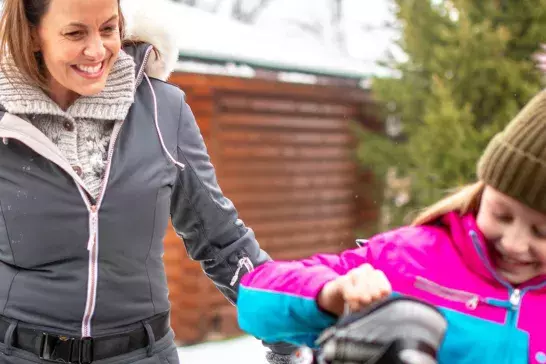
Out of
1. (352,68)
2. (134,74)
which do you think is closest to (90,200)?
(134,74)

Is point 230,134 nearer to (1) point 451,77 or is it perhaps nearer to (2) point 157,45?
(1) point 451,77

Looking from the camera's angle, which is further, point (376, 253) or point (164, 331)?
point (164, 331)

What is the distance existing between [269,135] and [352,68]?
152cm

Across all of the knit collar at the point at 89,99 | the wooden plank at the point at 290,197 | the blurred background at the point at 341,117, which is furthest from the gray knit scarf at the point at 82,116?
the wooden plank at the point at 290,197

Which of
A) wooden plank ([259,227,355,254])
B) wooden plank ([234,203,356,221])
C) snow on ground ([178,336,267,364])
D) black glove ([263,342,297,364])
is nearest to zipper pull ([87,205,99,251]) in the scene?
black glove ([263,342,297,364])

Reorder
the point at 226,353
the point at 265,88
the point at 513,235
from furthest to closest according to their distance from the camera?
the point at 265,88 → the point at 226,353 → the point at 513,235

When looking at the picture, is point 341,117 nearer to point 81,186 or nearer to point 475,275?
point 81,186

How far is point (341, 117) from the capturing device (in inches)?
413

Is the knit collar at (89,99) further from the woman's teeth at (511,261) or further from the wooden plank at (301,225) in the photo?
the wooden plank at (301,225)

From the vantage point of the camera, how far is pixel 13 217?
195 cm

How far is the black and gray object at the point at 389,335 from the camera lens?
130 centimetres

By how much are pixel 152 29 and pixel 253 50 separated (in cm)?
652

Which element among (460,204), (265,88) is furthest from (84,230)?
(265,88)

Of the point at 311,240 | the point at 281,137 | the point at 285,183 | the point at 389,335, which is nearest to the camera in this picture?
the point at 389,335
